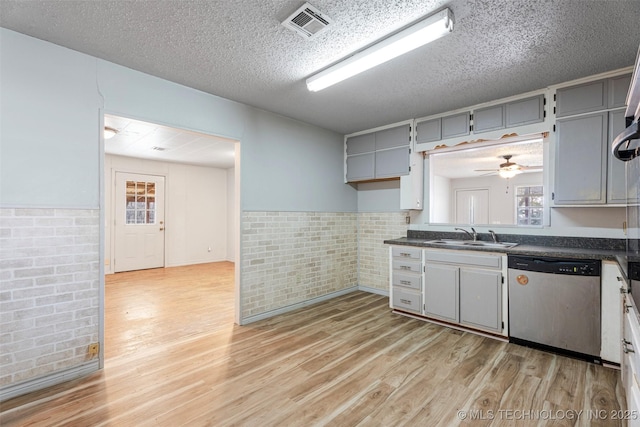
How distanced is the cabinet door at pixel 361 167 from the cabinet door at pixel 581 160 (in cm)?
222

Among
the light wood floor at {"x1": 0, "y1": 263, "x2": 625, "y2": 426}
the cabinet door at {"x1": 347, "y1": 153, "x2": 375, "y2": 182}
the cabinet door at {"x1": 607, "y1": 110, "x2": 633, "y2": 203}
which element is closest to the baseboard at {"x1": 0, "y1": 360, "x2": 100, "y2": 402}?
the light wood floor at {"x1": 0, "y1": 263, "x2": 625, "y2": 426}

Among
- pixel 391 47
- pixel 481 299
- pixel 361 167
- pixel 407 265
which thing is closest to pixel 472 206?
pixel 407 265

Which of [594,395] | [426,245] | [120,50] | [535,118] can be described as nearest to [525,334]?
[594,395]

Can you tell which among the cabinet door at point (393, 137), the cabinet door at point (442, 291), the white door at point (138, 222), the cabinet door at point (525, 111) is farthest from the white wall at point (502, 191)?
the white door at point (138, 222)

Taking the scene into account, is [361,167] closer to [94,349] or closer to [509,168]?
[509,168]

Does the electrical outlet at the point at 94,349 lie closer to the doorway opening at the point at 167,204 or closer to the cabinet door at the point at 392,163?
the doorway opening at the point at 167,204

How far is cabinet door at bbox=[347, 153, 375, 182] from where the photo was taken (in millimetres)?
4492

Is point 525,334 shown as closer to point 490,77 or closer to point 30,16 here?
point 490,77

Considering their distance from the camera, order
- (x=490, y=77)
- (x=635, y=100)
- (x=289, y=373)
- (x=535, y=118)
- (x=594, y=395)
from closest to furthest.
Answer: (x=635, y=100) → (x=594, y=395) → (x=289, y=373) → (x=490, y=77) → (x=535, y=118)

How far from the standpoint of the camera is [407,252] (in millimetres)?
3662

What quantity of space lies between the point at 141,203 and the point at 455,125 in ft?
21.5

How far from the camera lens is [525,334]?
281 centimetres

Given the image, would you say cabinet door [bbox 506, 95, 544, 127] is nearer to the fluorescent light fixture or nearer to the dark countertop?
the dark countertop

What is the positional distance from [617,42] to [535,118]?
0.92 m
